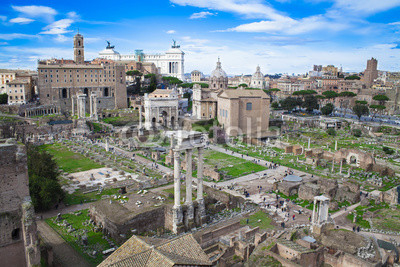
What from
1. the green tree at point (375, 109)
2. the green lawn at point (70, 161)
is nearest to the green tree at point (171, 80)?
the green lawn at point (70, 161)

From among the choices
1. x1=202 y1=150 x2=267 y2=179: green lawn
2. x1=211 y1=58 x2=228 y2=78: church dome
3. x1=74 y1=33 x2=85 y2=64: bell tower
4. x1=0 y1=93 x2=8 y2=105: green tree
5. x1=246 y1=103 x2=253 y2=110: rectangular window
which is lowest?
x1=202 y1=150 x2=267 y2=179: green lawn

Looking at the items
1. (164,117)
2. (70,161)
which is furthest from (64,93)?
(70,161)

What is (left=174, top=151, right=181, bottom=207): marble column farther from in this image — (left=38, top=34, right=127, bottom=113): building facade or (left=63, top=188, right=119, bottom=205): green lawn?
(left=38, top=34, right=127, bottom=113): building facade

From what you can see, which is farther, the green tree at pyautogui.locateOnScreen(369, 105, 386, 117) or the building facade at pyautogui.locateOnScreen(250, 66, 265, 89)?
the building facade at pyautogui.locateOnScreen(250, 66, 265, 89)

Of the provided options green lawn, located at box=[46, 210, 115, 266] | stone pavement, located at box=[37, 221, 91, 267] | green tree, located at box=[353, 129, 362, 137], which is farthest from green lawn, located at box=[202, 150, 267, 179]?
green tree, located at box=[353, 129, 362, 137]

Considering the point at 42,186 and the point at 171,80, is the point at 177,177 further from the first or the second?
the point at 171,80

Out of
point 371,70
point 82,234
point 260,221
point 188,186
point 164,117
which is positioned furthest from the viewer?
point 371,70
